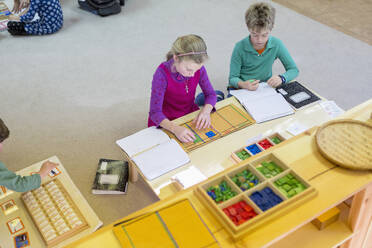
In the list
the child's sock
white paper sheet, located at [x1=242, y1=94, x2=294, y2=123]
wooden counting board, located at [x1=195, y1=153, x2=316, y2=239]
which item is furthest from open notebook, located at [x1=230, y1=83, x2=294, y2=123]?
the child's sock

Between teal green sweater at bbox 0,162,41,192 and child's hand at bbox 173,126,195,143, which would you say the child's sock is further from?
child's hand at bbox 173,126,195,143

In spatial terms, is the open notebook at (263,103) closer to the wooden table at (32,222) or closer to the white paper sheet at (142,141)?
the white paper sheet at (142,141)

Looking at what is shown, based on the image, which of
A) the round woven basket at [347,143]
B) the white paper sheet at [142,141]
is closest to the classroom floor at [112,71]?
the white paper sheet at [142,141]

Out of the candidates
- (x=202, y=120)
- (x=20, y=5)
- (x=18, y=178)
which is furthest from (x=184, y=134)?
(x=20, y=5)

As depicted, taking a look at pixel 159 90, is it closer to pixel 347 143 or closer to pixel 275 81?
pixel 275 81

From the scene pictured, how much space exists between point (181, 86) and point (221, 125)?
37cm

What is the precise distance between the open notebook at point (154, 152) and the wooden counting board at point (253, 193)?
2.12ft

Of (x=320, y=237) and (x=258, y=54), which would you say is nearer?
(x=320, y=237)

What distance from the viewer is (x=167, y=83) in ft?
7.64

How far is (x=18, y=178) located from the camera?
1938 millimetres

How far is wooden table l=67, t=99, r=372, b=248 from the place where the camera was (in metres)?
1.22

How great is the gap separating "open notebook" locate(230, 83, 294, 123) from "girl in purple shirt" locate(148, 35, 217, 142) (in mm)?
211

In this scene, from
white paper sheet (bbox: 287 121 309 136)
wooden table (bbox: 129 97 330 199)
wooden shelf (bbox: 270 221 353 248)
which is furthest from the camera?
white paper sheet (bbox: 287 121 309 136)

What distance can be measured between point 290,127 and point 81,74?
248 cm
